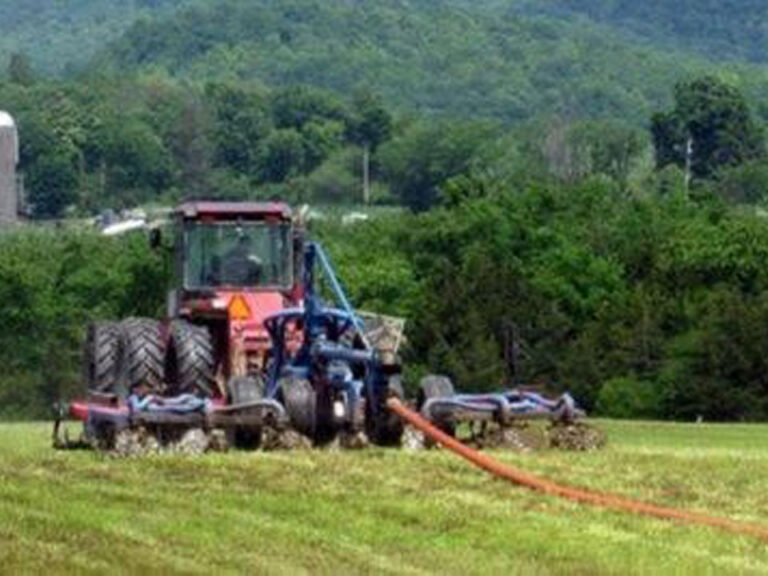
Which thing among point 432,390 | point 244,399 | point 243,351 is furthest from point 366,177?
point 244,399

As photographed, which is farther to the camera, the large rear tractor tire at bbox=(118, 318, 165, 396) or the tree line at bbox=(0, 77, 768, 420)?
the tree line at bbox=(0, 77, 768, 420)

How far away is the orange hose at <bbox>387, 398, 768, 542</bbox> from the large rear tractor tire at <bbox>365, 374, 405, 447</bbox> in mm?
1684

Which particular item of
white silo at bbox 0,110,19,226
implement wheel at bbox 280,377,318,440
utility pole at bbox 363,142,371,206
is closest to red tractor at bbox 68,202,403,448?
implement wheel at bbox 280,377,318,440

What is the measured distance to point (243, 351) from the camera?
27594 mm

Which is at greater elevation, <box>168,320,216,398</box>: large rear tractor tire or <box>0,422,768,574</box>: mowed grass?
<box>168,320,216,398</box>: large rear tractor tire

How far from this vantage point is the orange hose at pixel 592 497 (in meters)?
17.2

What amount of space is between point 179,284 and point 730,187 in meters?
137

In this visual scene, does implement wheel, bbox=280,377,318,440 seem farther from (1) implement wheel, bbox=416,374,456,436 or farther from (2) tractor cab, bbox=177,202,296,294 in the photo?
(2) tractor cab, bbox=177,202,296,294

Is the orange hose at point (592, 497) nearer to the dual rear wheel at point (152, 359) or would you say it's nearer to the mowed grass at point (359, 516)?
the mowed grass at point (359, 516)

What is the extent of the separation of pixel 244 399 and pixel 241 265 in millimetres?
4549

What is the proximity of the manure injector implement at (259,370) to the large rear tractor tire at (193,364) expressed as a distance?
0.01m

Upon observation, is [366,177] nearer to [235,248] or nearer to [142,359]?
[235,248]

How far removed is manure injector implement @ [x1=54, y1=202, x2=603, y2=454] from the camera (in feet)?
77.8

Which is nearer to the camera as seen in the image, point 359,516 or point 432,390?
point 359,516
